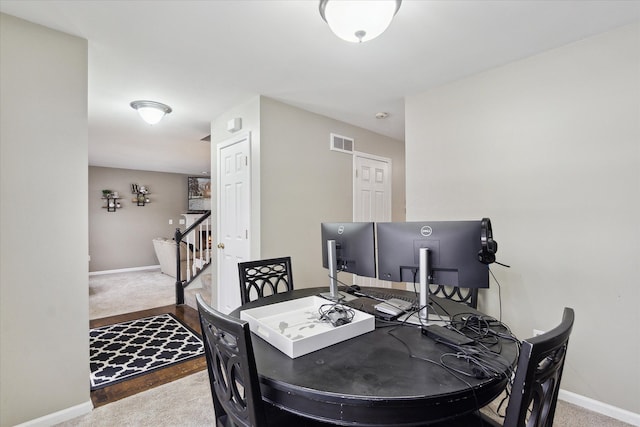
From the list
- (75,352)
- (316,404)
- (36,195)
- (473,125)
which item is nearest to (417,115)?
(473,125)

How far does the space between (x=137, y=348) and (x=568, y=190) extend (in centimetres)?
394

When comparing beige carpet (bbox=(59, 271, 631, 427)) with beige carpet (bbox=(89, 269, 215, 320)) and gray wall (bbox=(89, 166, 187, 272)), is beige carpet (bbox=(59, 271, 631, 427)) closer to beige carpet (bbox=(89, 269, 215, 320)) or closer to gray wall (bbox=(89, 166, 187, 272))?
beige carpet (bbox=(89, 269, 215, 320))

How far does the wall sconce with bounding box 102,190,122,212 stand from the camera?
6.84m

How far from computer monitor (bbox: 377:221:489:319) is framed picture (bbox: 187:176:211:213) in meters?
7.54

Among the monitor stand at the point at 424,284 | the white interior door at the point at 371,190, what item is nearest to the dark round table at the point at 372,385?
the monitor stand at the point at 424,284

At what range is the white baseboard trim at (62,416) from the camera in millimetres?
1747

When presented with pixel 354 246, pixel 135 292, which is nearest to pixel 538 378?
pixel 354 246

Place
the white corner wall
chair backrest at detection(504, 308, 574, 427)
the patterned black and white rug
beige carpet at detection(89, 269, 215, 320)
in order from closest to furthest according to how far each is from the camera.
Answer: chair backrest at detection(504, 308, 574, 427)
the patterned black and white rug
the white corner wall
beige carpet at detection(89, 269, 215, 320)

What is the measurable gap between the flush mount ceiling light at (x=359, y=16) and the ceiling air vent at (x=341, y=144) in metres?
2.10

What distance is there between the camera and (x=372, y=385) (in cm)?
94

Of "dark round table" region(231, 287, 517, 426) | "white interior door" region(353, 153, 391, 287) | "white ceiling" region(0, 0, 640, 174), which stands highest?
"white ceiling" region(0, 0, 640, 174)

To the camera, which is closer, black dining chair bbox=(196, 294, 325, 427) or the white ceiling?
black dining chair bbox=(196, 294, 325, 427)

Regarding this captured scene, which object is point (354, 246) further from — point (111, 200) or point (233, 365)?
point (111, 200)

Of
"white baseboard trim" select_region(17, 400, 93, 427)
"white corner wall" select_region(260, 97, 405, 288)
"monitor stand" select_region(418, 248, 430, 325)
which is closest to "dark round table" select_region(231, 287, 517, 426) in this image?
"monitor stand" select_region(418, 248, 430, 325)
